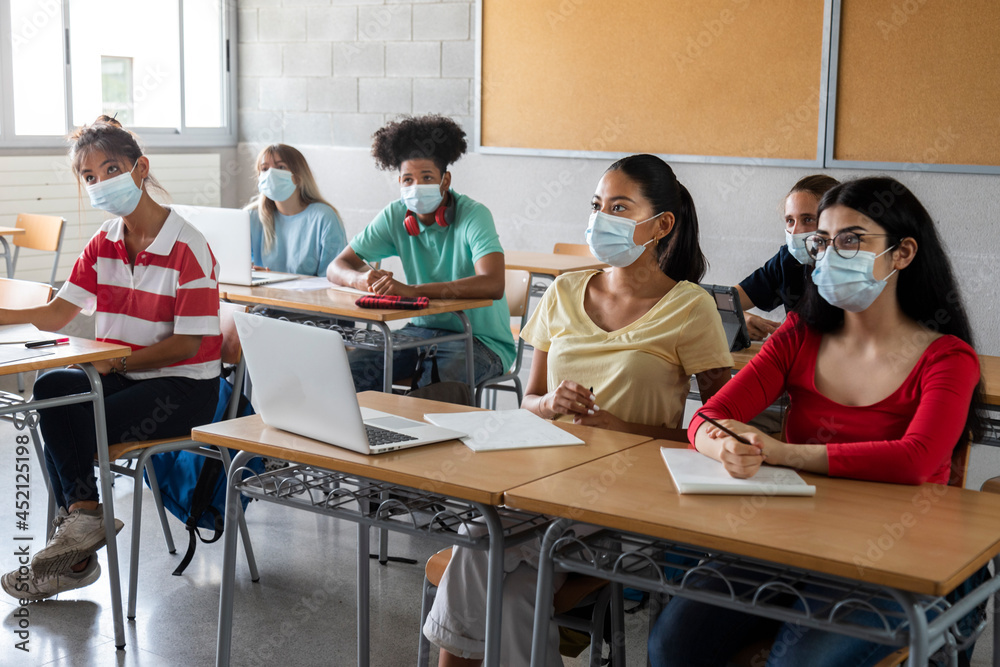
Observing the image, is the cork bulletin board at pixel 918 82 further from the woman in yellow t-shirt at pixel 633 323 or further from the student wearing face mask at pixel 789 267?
the woman in yellow t-shirt at pixel 633 323

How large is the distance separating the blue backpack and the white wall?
3.00 metres

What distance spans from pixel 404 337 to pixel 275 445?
159 cm

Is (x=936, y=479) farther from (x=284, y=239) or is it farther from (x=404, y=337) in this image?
(x=284, y=239)

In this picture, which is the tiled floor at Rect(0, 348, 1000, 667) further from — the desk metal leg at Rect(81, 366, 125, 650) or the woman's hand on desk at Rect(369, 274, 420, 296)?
the woman's hand on desk at Rect(369, 274, 420, 296)

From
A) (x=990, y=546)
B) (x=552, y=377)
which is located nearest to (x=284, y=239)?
(x=552, y=377)

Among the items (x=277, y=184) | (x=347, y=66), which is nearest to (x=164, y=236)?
(x=277, y=184)

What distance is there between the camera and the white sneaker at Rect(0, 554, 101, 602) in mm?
2557

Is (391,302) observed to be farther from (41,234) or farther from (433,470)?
(41,234)

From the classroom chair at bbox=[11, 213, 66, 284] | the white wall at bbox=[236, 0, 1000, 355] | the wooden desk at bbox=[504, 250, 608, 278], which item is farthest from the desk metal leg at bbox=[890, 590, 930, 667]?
the classroom chair at bbox=[11, 213, 66, 284]

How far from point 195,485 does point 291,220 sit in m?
1.53

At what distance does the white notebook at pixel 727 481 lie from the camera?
4.96 feet

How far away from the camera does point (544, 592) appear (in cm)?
151

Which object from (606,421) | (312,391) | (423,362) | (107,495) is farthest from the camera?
(423,362)

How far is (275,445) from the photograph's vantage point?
1732 mm
